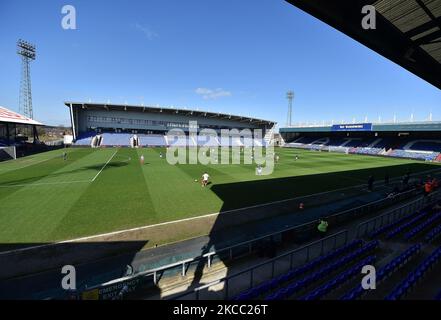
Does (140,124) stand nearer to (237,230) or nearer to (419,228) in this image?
(237,230)

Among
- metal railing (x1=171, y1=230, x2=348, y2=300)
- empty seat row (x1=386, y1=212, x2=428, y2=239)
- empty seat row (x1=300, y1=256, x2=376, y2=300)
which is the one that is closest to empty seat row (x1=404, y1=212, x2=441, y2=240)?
empty seat row (x1=386, y1=212, x2=428, y2=239)

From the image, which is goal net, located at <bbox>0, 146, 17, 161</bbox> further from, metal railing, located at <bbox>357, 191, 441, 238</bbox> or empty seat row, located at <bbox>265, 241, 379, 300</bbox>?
metal railing, located at <bbox>357, 191, 441, 238</bbox>

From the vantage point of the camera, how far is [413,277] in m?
6.76

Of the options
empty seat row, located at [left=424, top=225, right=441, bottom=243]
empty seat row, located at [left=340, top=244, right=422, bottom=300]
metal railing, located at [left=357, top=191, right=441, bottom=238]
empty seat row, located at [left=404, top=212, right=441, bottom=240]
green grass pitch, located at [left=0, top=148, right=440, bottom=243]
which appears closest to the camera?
empty seat row, located at [left=340, top=244, right=422, bottom=300]

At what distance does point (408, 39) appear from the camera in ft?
22.8

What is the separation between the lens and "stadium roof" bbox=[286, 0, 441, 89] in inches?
215

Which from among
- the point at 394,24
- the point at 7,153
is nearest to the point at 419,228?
the point at 394,24

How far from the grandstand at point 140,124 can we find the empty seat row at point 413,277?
60923mm

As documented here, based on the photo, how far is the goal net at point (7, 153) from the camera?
113 feet

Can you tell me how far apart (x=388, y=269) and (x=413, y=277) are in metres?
0.70

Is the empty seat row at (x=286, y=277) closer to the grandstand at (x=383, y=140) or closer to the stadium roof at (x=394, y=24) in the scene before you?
the stadium roof at (x=394, y=24)

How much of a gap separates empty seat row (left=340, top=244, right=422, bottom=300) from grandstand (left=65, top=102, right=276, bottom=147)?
60.4 meters

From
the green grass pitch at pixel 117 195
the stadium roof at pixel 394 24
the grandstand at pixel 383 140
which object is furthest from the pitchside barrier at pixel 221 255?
the grandstand at pixel 383 140

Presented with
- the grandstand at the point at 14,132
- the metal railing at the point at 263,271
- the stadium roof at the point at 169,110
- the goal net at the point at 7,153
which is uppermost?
the stadium roof at the point at 169,110
